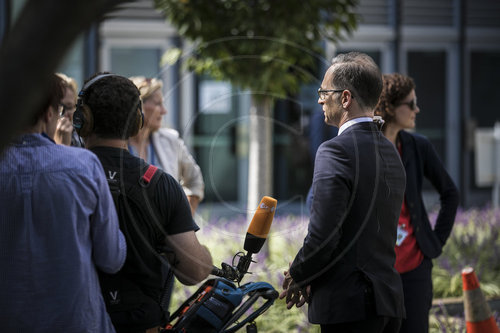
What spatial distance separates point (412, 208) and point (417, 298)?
49 cm

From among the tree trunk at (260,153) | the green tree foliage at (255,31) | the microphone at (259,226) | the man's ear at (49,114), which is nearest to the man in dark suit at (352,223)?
the microphone at (259,226)

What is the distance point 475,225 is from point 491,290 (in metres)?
2.18

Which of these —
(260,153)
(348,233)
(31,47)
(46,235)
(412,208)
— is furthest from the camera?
(260,153)

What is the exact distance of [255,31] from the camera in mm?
6023

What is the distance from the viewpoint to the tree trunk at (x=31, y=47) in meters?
1.18

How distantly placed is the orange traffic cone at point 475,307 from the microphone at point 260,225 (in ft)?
6.45

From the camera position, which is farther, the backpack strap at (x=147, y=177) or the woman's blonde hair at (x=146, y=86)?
the woman's blonde hair at (x=146, y=86)

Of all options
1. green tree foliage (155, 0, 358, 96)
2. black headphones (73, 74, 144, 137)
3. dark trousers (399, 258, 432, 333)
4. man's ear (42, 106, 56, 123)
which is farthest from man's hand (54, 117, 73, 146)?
green tree foliage (155, 0, 358, 96)

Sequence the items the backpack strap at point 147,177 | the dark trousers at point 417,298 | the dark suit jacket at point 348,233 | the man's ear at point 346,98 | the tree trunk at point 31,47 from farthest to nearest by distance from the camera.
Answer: the dark trousers at point 417,298
the man's ear at point 346,98
the dark suit jacket at point 348,233
the backpack strap at point 147,177
the tree trunk at point 31,47

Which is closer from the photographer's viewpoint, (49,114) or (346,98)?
(49,114)

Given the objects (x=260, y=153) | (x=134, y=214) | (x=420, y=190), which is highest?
(x=134, y=214)

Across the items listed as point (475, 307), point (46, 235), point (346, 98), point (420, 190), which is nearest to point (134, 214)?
point (46, 235)

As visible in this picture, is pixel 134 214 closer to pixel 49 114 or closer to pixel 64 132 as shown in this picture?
pixel 49 114

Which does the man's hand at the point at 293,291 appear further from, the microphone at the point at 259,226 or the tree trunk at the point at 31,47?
the tree trunk at the point at 31,47
